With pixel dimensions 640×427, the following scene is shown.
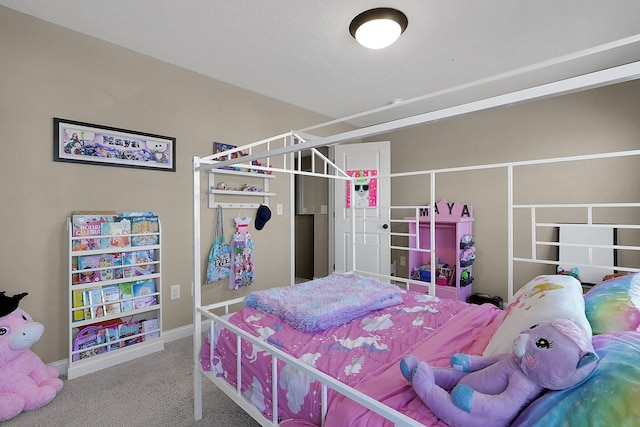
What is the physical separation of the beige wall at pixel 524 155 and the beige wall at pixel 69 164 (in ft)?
8.32

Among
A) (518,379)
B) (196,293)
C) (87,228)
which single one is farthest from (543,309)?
(87,228)

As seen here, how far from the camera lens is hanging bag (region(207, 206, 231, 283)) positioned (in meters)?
2.80

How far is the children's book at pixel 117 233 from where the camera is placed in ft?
7.22

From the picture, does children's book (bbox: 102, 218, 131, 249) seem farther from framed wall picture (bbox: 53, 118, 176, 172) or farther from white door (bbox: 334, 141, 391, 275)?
white door (bbox: 334, 141, 391, 275)

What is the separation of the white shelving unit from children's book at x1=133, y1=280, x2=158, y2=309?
84cm

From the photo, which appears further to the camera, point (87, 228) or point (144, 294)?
point (144, 294)

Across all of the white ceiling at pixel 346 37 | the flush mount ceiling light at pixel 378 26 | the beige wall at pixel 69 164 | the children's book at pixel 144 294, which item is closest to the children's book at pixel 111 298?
the children's book at pixel 144 294

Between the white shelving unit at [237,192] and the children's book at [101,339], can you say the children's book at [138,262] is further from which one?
the white shelving unit at [237,192]

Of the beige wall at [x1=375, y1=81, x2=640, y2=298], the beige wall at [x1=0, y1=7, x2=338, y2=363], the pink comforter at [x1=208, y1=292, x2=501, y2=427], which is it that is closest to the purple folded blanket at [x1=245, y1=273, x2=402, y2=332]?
the pink comforter at [x1=208, y1=292, x2=501, y2=427]

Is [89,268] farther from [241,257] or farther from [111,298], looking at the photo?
[241,257]

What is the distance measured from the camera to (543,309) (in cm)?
94

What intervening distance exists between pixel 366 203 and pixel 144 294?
8.75 ft

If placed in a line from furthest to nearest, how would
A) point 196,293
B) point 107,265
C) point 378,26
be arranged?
point 107,265 → point 378,26 → point 196,293

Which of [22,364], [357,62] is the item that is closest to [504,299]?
[357,62]
